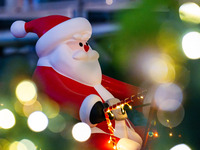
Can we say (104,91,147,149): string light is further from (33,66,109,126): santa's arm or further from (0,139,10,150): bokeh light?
(0,139,10,150): bokeh light

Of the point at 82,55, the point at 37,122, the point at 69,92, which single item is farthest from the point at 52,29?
the point at 37,122

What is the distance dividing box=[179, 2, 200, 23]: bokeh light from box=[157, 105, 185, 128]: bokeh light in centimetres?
27

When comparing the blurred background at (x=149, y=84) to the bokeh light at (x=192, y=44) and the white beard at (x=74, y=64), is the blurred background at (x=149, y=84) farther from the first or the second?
the white beard at (x=74, y=64)

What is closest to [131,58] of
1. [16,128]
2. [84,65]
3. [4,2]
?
[84,65]

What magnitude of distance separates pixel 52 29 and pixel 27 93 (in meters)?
0.34

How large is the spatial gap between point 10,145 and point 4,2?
1.76 meters

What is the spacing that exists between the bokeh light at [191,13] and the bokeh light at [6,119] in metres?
0.77

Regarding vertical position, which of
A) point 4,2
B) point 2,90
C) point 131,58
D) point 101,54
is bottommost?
point 2,90

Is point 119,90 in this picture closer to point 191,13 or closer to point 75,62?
point 75,62

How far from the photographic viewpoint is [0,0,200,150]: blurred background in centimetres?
90

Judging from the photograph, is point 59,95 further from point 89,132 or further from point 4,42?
point 4,42

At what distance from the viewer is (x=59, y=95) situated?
111cm

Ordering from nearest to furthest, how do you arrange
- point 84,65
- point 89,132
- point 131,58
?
1. point 89,132
2. point 84,65
3. point 131,58

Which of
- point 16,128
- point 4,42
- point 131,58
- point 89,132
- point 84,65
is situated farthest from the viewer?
point 4,42
